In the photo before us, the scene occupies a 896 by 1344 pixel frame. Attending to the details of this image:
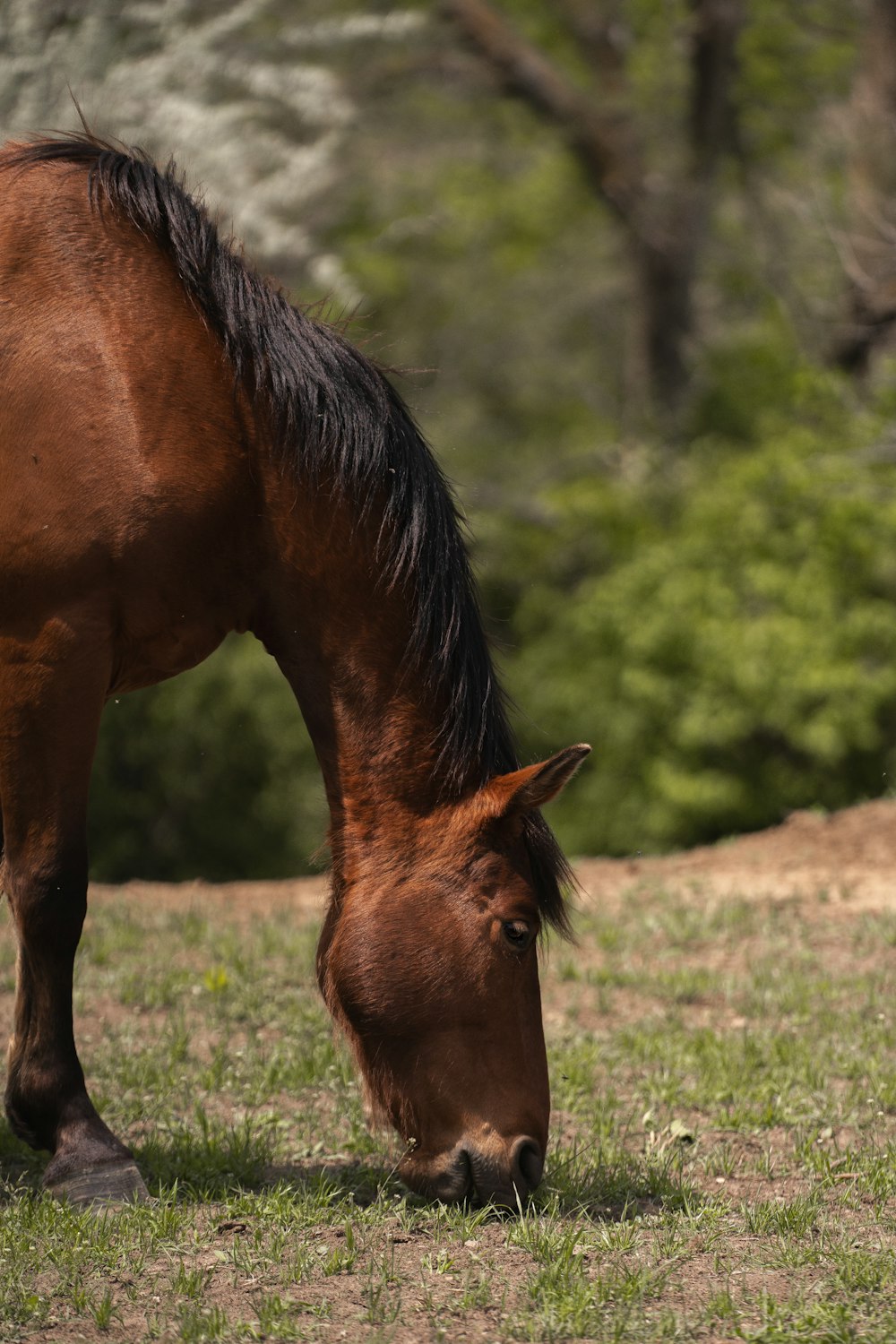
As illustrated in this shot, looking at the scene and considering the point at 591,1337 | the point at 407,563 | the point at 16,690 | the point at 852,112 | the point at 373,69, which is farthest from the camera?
the point at 373,69

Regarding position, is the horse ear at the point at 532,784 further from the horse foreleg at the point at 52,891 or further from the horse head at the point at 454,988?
the horse foreleg at the point at 52,891

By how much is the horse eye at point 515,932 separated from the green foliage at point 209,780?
8620 millimetres

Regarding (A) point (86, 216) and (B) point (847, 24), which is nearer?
(A) point (86, 216)

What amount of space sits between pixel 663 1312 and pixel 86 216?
3074mm

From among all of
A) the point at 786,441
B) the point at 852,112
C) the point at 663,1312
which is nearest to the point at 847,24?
the point at 852,112

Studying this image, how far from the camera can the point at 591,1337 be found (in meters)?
2.97

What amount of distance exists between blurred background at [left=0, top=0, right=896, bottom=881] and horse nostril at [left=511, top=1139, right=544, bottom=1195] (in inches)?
244

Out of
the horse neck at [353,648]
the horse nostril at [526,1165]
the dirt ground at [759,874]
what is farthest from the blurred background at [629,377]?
the horse nostril at [526,1165]

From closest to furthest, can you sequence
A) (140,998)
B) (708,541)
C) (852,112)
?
(140,998) < (708,541) < (852,112)

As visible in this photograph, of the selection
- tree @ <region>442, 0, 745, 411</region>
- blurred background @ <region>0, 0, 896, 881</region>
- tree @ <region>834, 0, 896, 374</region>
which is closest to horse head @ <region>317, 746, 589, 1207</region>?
blurred background @ <region>0, 0, 896, 881</region>

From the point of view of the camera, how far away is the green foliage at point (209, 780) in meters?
12.7

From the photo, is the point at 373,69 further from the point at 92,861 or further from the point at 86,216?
the point at 86,216

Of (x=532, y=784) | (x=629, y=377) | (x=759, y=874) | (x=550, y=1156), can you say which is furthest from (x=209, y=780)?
(x=532, y=784)

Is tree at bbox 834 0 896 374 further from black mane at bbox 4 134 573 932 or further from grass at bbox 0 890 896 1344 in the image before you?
black mane at bbox 4 134 573 932
